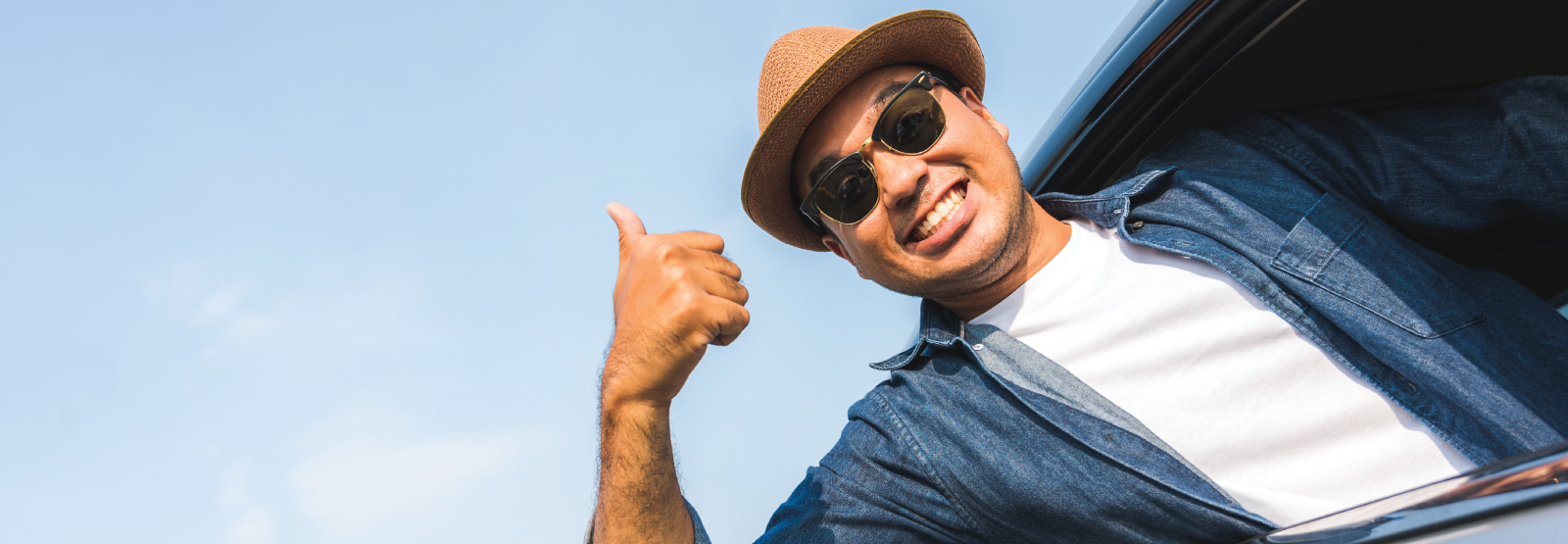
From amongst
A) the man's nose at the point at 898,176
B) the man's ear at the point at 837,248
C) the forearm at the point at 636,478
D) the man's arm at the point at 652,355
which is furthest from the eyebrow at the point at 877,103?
the forearm at the point at 636,478

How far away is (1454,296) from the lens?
1709 millimetres

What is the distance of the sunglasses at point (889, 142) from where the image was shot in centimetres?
217

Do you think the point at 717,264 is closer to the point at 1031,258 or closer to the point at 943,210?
the point at 943,210

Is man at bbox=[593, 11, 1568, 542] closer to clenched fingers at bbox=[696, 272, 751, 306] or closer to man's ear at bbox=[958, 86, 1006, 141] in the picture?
clenched fingers at bbox=[696, 272, 751, 306]

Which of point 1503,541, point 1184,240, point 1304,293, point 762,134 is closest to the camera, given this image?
point 1503,541

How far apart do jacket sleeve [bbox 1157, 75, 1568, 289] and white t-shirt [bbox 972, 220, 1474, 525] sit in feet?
1.28

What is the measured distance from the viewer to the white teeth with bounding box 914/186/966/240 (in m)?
2.20

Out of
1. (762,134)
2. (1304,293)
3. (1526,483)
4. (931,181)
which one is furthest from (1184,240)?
(1526,483)

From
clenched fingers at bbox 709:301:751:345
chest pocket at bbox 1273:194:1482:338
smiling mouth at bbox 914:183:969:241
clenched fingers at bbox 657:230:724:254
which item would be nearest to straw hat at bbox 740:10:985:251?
smiling mouth at bbox 914:183:969:241

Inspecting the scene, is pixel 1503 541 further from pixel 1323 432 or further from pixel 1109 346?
pixel 1109 346

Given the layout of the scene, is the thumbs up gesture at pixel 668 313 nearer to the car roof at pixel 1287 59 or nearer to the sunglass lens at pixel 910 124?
the sunglass lens at pixel 910 124

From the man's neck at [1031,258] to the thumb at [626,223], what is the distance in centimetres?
96

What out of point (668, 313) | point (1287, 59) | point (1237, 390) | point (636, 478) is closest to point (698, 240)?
point (668, 313)

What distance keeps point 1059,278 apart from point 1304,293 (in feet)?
1.82
